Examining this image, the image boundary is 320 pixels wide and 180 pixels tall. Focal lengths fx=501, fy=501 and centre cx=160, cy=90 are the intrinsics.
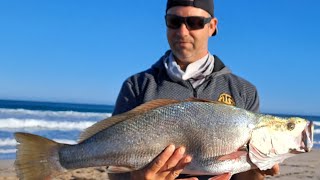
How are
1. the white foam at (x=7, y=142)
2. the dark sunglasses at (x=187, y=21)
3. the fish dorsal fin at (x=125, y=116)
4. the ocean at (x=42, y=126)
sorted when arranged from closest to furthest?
the fish dorsal fin at (x=125, y=116), the dark sunglasses at (x=187, y=21), the white foam at (x=7, y=142), the ocean at (x=42, y=126)

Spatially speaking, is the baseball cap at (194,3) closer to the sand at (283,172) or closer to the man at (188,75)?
the man at (188,75)

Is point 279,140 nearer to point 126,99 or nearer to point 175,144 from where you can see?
point 175,144

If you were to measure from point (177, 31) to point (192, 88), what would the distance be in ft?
1.57

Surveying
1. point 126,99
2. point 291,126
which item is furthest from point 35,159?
→ point 291,126

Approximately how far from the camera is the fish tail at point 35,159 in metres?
3.37

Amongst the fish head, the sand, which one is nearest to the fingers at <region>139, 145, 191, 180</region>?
the fish head

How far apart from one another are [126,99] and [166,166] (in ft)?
2.74

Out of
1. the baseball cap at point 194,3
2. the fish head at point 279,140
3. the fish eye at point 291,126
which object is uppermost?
the baseball cap at point 194,3

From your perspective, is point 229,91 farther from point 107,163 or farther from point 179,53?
point 107,163

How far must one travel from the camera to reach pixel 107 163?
11.1 feet

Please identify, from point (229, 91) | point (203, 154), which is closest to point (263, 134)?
point (203, 154)

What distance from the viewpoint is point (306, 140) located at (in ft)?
11.0

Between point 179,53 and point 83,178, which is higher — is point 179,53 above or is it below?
above

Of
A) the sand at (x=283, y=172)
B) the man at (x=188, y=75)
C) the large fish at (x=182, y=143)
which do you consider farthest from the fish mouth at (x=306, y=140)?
the sand at (x=283, y=172)
